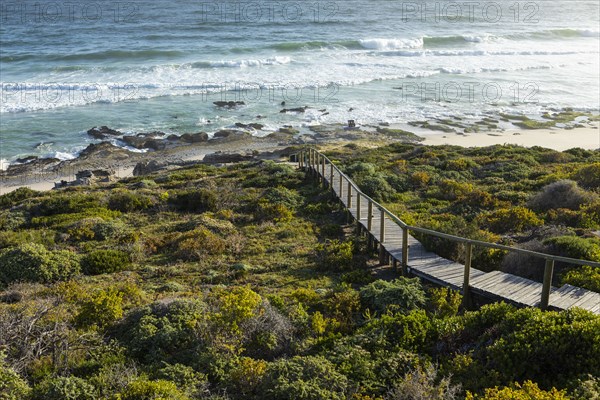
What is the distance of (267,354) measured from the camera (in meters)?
7.63

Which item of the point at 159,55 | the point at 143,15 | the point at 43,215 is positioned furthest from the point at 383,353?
the point at 143,15

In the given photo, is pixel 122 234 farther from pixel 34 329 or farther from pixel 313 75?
pixel 313 75

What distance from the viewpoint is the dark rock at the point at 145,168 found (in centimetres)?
2725

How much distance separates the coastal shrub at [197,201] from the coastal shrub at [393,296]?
889 cm

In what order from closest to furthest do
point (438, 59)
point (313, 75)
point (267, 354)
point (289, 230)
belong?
1. point (267, 354)
2. point (289, 230)
3. point (313, 75)
4. point (438, 59)

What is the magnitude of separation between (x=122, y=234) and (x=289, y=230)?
443 cm

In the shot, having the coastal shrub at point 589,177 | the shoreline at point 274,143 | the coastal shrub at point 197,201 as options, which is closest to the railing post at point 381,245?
the coastal shrub at point 197,201

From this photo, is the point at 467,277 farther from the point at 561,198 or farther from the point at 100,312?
the point at 561,198

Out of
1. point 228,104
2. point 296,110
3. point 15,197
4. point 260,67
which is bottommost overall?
point 15,197

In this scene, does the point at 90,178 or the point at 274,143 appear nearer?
the point at 90,178

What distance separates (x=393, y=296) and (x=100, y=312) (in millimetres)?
4556

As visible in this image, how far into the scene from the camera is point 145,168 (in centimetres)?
2744

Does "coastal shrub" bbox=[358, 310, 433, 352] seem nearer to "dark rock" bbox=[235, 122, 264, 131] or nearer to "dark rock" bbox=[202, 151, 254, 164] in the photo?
"dark rock" bbox=[202, 151, 254, 164]

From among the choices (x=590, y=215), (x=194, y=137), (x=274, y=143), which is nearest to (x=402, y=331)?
(x=590, y=215)
